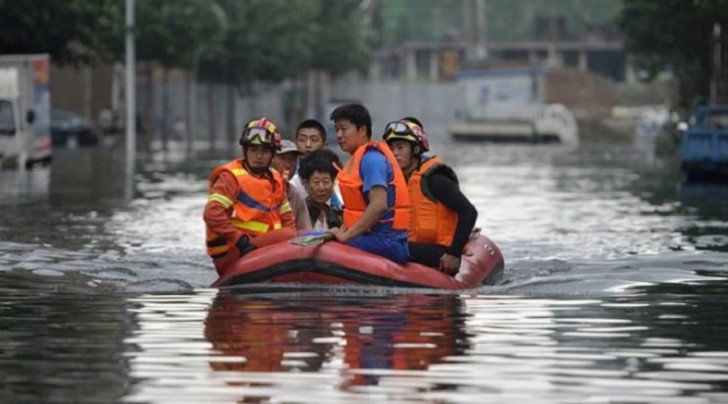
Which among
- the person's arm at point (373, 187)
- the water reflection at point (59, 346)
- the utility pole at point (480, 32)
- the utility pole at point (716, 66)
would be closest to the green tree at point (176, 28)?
the utility pole at point (716, 66)

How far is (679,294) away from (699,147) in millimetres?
26291

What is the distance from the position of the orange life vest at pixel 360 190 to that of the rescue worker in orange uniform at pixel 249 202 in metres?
0.56

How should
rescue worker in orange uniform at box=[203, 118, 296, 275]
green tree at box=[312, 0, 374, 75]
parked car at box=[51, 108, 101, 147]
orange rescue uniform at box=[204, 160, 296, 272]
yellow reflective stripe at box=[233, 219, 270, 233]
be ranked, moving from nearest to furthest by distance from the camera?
rescue worker in orange uniform at box=[203, 118, 296, 275] < orange rescue uniform at box=[204, 160, 296, 272] < yellow reflective stripe at box=[233, 219, 270, 233] < parked car at box=[51, 108, 101, 147] < green tree at box=[312, 0, 374, 75]

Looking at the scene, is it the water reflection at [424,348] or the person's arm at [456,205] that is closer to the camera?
the water reflection at [424,348]

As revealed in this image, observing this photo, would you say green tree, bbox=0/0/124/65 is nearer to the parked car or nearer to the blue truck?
the blue truck

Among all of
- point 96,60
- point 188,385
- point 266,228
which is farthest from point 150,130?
point 188,385

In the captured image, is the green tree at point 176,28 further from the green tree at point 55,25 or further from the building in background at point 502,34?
the building in background at point 502,34

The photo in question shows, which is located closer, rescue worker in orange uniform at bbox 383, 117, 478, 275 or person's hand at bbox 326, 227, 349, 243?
person's hand at bbox 326, 227, 349, 243

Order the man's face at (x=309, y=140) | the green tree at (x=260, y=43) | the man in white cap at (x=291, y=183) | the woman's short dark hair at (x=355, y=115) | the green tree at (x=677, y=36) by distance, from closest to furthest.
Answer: the woman's short dark hair at (x=355, y=115), the man in white cap at (x=291, y=183), the man's face at (x=309, y=140), the green tree at (x=677, y=36), the green tree at (x=260, y=43)

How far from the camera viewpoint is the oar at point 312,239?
54.0ft

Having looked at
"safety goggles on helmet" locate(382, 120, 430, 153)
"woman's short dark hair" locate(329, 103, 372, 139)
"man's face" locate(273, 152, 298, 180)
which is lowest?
"man's face" locate(273, 152, 298, 180)

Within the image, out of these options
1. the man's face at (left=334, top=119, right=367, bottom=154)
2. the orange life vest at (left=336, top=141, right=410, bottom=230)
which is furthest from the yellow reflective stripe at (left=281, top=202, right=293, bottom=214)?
the man's face at (left=334, top=119, right=367, bottom=154)

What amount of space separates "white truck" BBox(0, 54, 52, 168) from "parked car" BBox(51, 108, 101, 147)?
25934 mm

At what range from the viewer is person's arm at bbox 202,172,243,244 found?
16.6 meters
